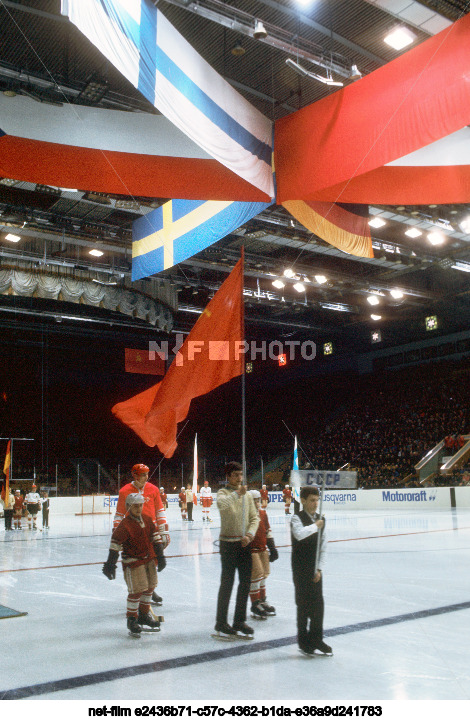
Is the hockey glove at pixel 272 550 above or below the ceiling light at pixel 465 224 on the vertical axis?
below

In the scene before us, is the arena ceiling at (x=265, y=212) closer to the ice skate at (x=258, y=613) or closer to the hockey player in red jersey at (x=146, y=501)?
the hockey player in red jersey at (x=146, y=501)

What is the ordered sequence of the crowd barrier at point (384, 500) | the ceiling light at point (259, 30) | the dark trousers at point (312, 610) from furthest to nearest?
the crowd barrier at point (384, 500) → the ceiling light at point (259, 30) → the dark trousers at point (312, 610)

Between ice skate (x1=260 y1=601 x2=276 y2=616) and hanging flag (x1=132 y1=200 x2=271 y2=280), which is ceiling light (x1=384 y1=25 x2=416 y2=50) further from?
ice skate (x1=260 y1=601 x2=276 y2=616)

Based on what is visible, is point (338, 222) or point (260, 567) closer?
point (260, 567)

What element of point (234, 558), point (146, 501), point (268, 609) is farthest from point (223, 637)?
point (146, 501)

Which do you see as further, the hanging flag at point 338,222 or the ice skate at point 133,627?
the hanging flag at point 338,222

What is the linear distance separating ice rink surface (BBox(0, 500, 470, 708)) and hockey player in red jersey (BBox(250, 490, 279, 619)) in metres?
0.18

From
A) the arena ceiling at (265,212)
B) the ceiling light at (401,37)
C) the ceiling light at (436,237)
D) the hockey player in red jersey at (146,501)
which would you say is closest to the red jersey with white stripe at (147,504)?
the hockey player in red jersey at (146,501)

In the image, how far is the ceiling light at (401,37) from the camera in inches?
404

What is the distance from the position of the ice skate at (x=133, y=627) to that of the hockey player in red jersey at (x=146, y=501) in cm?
82

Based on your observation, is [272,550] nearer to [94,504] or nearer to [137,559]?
[137,559]

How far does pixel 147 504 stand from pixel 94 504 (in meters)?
25.0

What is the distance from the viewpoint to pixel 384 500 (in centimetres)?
2636

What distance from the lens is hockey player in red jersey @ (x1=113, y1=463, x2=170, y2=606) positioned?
6.51 meters
